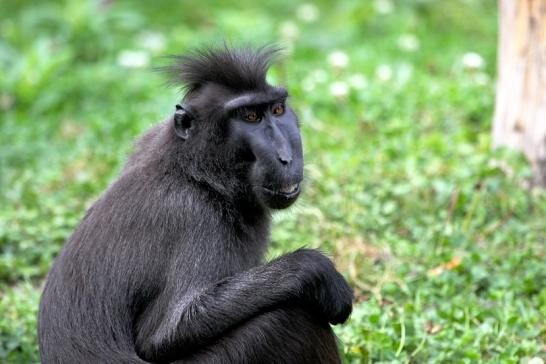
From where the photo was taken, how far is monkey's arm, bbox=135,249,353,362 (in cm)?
393

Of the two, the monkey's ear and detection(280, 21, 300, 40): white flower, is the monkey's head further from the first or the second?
detection(280, 21, 300, 40): white flower

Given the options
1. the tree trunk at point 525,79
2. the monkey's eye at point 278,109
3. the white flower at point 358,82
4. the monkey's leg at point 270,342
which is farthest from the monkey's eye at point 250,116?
the white flower at point 358,82

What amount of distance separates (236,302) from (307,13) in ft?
25.9

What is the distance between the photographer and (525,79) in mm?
6516

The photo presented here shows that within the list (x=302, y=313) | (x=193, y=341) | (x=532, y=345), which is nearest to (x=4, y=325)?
(x=193, y=341)

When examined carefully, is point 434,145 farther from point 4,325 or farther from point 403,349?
point 4,325

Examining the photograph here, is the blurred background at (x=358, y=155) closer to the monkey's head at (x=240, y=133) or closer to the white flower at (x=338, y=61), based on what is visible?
the white flower at (x=338, y=61)

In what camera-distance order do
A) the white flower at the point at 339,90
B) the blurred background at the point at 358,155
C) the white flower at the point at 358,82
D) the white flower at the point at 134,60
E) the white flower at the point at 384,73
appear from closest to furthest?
1. the blurred background at the point at 358,155
2. the white flower at the point at 339,90
3. the white flower at the point at 358,82
4. the white flower at the point at 384,73
5. the white flower at the point at 134,60

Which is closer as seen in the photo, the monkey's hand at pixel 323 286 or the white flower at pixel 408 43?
the monkey's hand at pixel 323 286

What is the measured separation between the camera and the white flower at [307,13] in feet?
36.6

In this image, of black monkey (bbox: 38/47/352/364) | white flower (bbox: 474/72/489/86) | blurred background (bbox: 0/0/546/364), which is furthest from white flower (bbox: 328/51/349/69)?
black monkey (bbox: 38/47/352/364)

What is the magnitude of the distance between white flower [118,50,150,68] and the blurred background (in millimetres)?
28

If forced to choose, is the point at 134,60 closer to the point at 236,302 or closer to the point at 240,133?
the point at 240,133

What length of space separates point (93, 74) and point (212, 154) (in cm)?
550
